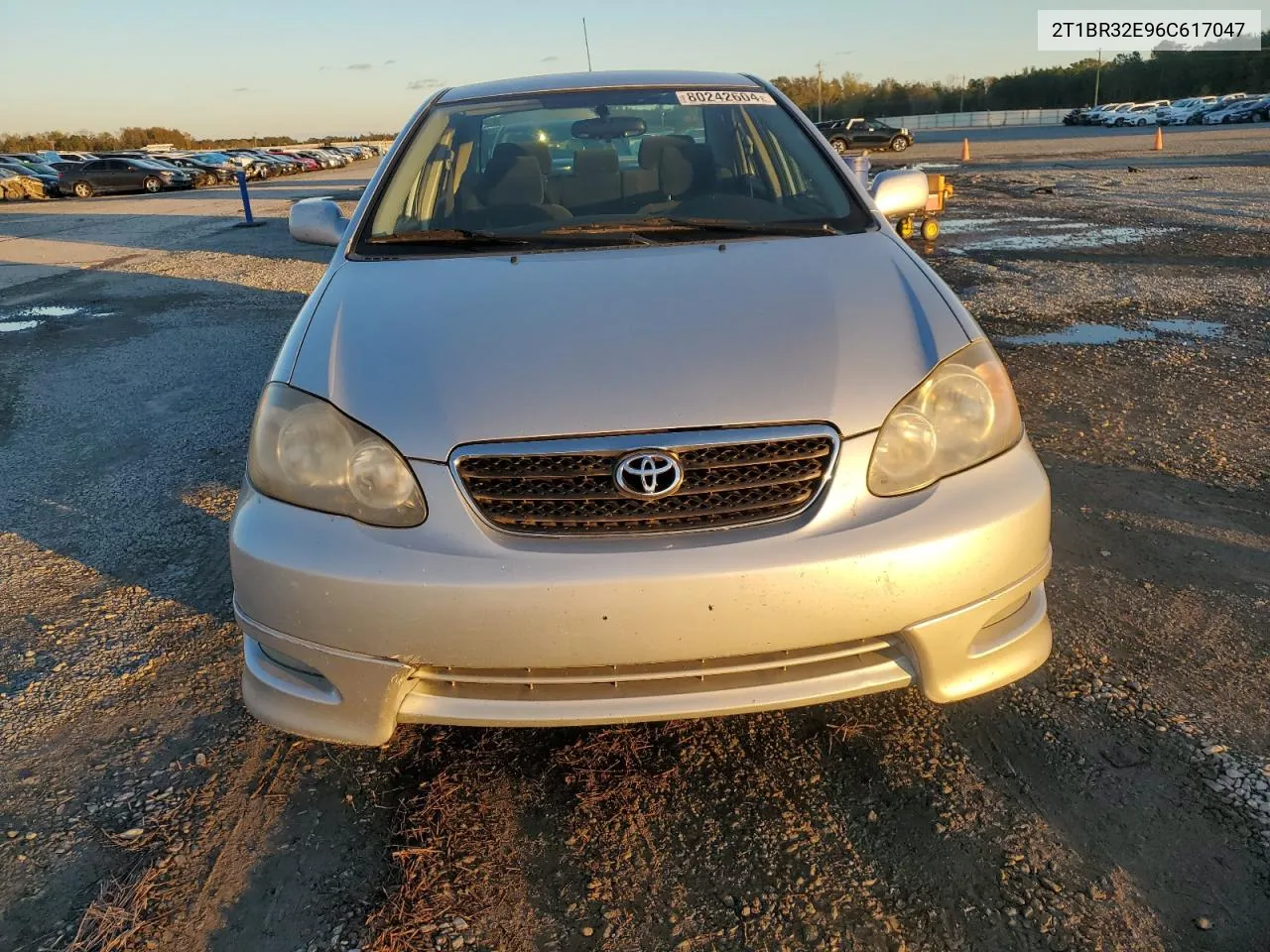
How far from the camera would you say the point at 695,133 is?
10.9 ft

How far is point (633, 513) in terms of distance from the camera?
1.77m

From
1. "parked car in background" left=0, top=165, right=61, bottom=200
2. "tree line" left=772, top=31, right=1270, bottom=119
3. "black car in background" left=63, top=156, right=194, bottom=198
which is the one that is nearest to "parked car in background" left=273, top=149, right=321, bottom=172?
"black car in background" left=63, top=156, right=194, bottom=198

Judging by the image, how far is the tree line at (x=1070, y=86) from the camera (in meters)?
68.2

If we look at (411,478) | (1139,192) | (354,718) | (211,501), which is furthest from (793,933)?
(1139,192)

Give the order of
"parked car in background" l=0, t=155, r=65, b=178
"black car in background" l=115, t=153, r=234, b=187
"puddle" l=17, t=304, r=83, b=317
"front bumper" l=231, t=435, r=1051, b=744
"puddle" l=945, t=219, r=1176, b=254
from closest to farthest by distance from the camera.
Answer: "front bumper" l=231, t=435, r=1051, b=744, "puddle" l=17, t=304, r=83, b=317, "puddle" l=945, t=219, r=1176, b=254, "parked car in background" l=0, t=155, r=65, b=178, "black car in background" l=115, t=153, r=234, b=187

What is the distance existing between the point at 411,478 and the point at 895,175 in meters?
2.19

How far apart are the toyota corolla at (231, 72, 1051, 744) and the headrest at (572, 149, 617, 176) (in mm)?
1050

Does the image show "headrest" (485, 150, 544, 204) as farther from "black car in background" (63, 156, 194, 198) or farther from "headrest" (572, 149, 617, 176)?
"black car in background" (63, 156, 194, 198)

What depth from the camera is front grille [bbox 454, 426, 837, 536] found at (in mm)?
1769

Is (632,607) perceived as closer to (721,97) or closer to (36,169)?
(721,97)

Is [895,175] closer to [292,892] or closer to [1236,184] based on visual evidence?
[292,892]

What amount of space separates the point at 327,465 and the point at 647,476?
27.1 inches

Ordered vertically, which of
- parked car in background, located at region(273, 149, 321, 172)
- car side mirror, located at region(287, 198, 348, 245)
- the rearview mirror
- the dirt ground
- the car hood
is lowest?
the dirt ground

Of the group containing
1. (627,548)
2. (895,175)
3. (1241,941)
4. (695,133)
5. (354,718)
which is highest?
(695,133)
